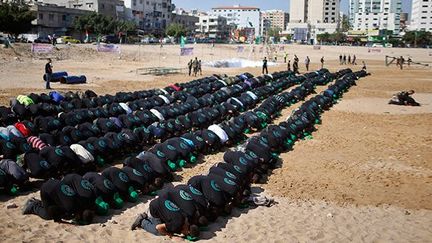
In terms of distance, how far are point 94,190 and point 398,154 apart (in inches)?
394

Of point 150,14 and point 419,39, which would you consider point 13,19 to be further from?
point 419,39

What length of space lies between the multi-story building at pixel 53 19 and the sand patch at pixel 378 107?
63.3 m

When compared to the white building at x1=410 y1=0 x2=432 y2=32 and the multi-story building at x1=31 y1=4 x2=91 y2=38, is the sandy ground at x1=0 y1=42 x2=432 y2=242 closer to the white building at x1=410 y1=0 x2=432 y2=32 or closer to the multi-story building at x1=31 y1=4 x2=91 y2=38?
the multi-story building at x1=31 y1=4 x2=91 y2=38

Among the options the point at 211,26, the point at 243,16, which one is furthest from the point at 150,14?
the point at 243,16

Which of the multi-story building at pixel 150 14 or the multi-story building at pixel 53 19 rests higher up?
the multi-story building at pixel 150 14

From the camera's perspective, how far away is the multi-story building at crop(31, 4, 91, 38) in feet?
247

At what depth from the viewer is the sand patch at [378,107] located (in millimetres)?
22703

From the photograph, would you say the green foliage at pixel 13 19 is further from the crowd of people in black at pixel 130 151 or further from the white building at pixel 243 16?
the white building at pixel 243 16

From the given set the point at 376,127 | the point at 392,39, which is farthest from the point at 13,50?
the point at 392,39

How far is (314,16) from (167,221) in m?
190

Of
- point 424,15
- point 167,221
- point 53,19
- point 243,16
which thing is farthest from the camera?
point 243,16

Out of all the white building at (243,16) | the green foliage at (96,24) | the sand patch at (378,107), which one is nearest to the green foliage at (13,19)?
the green foliage at (96,24)

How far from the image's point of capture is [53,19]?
77.9 m

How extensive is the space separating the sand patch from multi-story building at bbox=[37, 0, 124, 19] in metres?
75.1
